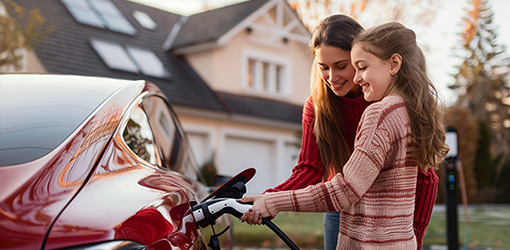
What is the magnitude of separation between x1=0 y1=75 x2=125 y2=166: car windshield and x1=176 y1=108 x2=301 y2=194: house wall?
17.6 metres

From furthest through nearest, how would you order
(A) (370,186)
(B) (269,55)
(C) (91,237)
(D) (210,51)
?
1. (B) (269,55)
2. (D) (210,51)
3. (A) (370,186)
4. (C) (91,237)

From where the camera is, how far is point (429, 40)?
2644 cm

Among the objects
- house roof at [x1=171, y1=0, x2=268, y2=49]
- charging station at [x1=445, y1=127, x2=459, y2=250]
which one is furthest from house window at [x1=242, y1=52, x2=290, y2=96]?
charging station at [x1=445, y1=127, x2=459, y2=250]

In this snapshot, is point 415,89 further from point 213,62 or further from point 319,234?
point 213,62

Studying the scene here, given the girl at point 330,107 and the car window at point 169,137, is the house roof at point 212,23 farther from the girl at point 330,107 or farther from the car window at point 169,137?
the girl at point 330,107

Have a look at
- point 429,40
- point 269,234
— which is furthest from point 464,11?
point 269,234

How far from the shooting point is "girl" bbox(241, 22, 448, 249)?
2260 millimetres

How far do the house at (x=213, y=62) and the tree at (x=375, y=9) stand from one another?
132 centimetres

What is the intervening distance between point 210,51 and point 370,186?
2058 centimetres

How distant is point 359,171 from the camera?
224cm

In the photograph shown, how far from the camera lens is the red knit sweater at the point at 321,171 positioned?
8.35 ft

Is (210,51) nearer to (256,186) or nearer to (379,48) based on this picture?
(256,186)

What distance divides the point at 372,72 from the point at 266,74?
2217 centimetres

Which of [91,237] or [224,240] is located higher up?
[91,237]
